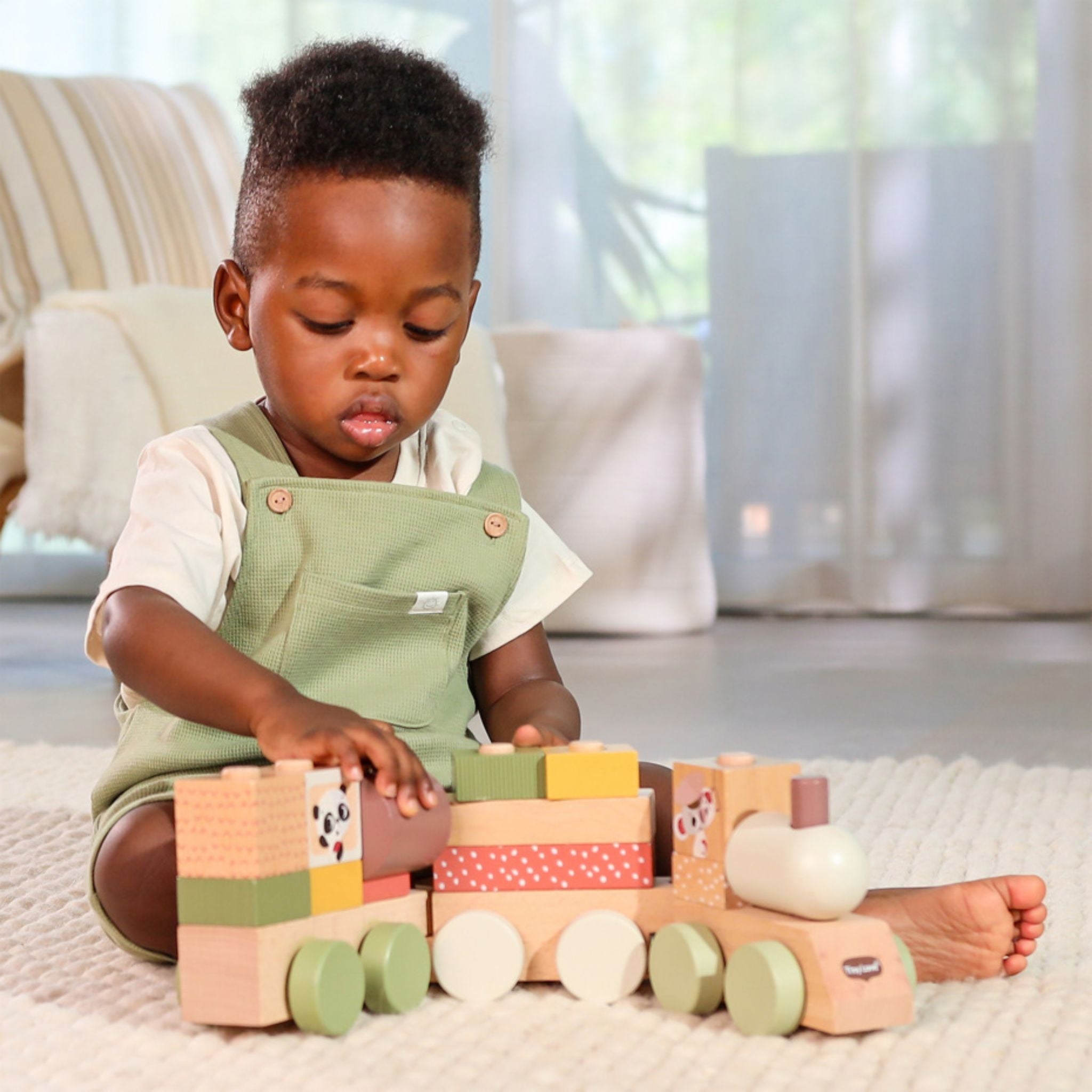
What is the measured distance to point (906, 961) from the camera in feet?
1.93

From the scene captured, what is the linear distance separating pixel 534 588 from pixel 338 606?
0.47 ft

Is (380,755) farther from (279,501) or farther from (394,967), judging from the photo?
(279,501)

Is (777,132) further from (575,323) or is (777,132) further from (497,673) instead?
(497,673)

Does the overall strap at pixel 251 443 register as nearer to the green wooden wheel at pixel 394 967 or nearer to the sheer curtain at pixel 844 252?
the green wooden wheel at pixel 394 967

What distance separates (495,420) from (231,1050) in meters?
1.35

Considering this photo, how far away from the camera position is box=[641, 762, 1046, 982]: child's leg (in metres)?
0.63

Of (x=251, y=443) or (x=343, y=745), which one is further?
(x=251, y=443)

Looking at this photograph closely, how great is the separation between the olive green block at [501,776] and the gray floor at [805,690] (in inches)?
22.9

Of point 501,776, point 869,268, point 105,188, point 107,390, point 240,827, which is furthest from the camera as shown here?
point 869,268

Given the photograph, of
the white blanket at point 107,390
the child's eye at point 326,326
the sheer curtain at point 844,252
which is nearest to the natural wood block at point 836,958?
the child's eye at point 326,326

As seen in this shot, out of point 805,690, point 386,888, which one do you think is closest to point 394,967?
point 386,888

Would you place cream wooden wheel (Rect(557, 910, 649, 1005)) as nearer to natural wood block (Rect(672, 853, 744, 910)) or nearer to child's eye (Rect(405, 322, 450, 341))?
natural wood block (Rect(672, 853, 744, 910))

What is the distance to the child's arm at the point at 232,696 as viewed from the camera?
0.60 m

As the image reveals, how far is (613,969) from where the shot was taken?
622mm
